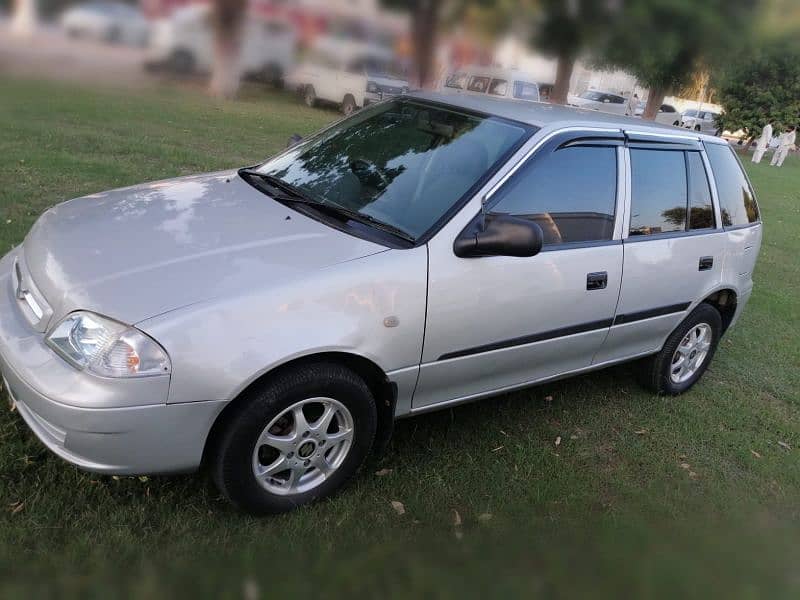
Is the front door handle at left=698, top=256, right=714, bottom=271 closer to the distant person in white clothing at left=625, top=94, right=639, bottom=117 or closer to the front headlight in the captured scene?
the distant person in white clothing at left=625, top=94, right=639, bottom=117

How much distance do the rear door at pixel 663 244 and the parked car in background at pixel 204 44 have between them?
98.2 inches

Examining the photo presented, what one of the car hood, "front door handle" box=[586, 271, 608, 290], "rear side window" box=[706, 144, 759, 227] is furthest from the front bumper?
"rear side window" box=[706, 144, 759, 227]

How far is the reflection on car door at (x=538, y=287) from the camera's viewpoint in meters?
2.93

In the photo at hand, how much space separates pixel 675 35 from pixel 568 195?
2.10m

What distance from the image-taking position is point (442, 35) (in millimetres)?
1452

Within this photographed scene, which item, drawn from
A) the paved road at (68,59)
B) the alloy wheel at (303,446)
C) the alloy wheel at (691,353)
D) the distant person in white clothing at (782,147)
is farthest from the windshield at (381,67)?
the distant person in white clothing at (782,147)

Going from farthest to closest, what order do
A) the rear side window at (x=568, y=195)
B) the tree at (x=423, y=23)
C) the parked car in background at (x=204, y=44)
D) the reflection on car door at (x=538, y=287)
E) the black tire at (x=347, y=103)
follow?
the black tire at (x=347, y=103), the rear side window at (x=568, y=195), the reflection on car door at (x=538, y=287), the tree at (x=423, y=23), the parked car in background at (x=204, y=44)

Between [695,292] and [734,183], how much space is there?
0.89 m

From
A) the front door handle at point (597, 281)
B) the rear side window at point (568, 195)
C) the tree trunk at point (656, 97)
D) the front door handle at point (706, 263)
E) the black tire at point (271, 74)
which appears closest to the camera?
the black tire at point (271, 74)

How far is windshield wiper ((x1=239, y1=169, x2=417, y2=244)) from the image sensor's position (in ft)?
9.78

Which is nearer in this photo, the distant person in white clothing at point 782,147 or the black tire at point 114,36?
the black tire at point 114,36

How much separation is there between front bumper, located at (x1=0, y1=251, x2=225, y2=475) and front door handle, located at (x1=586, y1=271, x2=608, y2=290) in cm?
191

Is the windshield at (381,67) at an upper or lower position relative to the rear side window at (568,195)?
upper

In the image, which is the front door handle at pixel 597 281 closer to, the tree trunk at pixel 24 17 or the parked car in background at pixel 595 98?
the parked car in background at pixel 595 98
